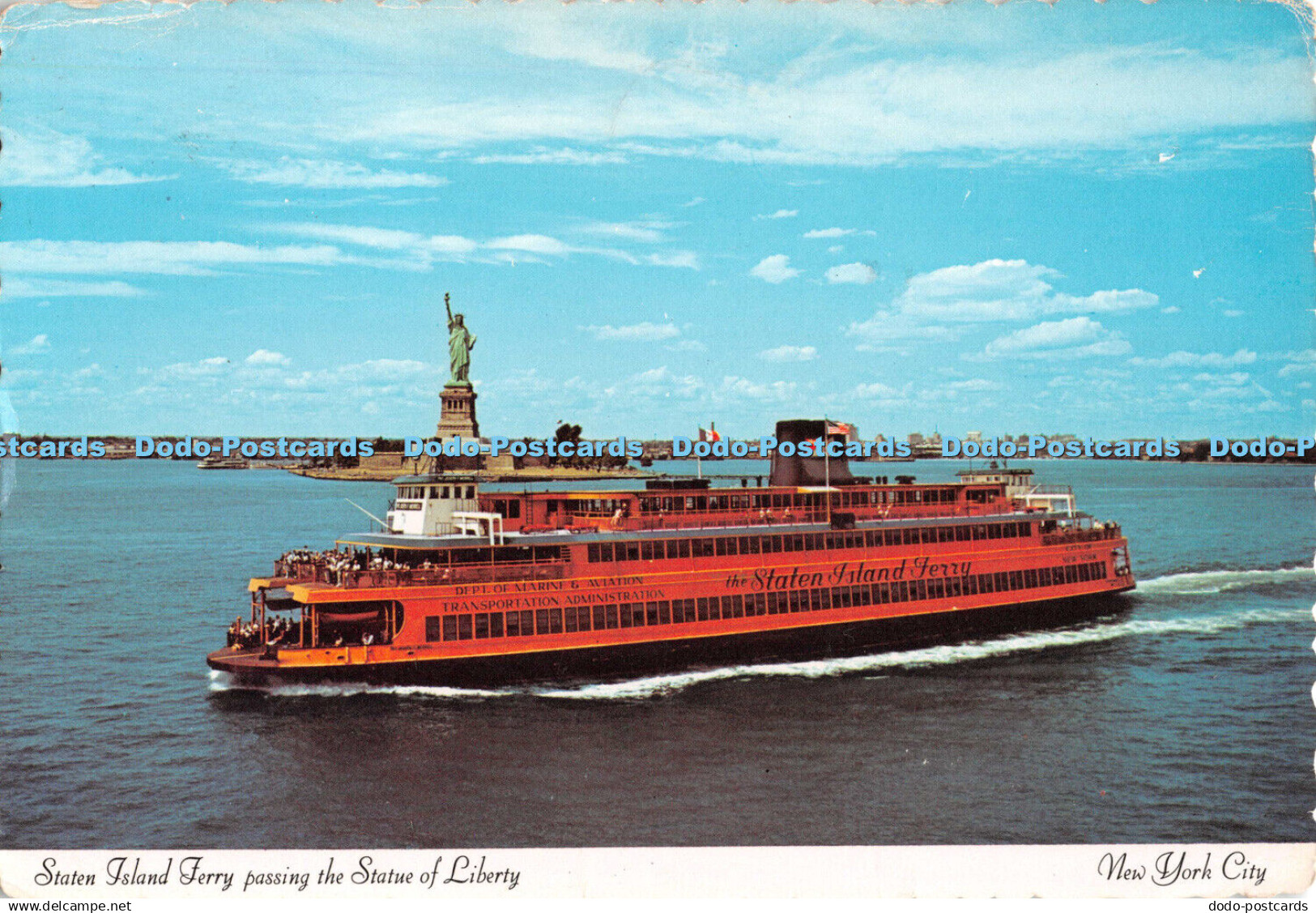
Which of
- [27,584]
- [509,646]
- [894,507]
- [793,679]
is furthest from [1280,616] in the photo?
[27,584]

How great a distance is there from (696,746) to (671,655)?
6.77m

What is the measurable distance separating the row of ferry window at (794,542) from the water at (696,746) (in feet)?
11.7

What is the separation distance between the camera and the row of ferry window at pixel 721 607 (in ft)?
87.2

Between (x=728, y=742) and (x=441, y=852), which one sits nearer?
(x=441, y=852)

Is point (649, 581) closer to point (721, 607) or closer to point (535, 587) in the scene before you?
point (721, 607)

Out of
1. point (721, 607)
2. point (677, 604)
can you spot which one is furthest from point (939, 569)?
point (677, 604)

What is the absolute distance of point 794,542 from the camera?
1224 inches

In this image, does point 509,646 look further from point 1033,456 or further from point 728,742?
point 1033,456

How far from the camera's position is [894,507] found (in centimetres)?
3359

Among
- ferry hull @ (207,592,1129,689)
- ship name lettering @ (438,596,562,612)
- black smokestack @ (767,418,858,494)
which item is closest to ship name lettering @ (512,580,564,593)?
ship name lettering @ (438,596,562,612)

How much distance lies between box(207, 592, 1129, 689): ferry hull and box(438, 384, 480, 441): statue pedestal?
4370 cm

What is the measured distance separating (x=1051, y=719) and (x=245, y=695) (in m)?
20.5

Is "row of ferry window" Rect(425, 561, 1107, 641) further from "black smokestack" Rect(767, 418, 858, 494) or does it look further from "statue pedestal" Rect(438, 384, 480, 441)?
"statue pedestal" Rect(438, 384, 480, 441)

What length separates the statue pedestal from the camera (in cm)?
7062
